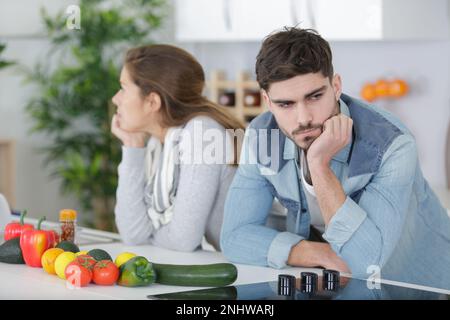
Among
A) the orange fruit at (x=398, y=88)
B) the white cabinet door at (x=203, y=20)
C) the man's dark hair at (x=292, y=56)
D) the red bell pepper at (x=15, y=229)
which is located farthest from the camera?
the white cabinet door at (x=203, y=20)

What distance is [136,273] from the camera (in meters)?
1.67

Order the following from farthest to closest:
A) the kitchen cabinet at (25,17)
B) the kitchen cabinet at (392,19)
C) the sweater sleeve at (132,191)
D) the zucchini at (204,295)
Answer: the kitchen cabinet at (25,17), the kitchen cabinet at (392,19), the sweater sleeve at (132,191), the zucchini at (204,295)

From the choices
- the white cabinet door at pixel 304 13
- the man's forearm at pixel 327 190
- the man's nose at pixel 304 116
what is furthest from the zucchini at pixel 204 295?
the white cabinet door at pixel 304 13

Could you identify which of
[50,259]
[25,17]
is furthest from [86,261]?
[25,17]

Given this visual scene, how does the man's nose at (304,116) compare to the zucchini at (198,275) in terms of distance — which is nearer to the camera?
the zucchini at (198,275)

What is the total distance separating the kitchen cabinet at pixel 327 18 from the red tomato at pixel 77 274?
5.92ft

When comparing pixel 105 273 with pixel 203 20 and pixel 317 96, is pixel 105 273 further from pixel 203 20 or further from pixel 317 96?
pixel 203 20

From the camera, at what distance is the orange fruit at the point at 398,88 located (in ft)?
11.0

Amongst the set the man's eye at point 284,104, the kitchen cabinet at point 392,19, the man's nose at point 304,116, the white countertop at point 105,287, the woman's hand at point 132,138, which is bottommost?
the white countertop at point 105,287

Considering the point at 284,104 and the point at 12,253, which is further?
the point at 12,253

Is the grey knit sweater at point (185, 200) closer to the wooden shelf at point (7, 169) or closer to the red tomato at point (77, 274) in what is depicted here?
the red tomato at point (77, 274)

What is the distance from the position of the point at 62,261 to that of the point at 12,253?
21cm
